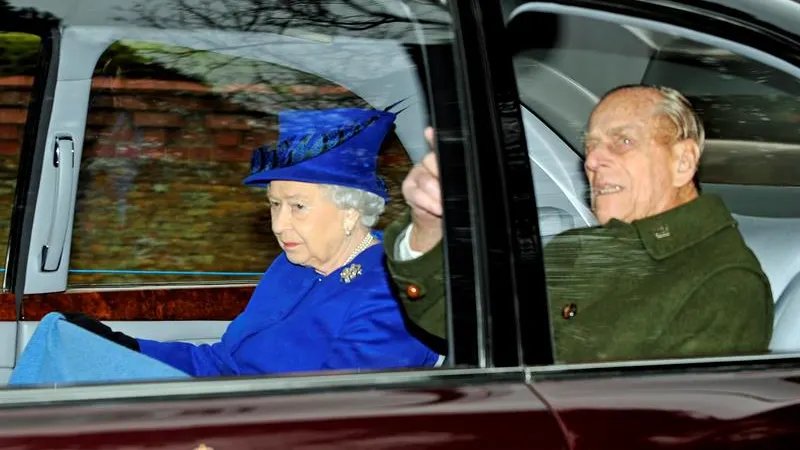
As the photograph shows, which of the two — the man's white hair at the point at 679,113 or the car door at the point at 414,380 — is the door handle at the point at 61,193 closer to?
the car door at the point at 414,380

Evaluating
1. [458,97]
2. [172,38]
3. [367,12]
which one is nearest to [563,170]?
[458,97]

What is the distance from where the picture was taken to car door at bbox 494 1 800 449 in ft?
6.57

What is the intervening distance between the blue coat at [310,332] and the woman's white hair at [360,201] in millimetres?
61

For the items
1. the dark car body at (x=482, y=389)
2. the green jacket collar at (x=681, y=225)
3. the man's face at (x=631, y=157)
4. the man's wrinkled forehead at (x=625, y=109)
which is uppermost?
the man's wrinkled forehead at (x=625, y=109)

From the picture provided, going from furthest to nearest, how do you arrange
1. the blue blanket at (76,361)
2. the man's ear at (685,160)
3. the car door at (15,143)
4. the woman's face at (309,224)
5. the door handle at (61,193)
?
the door handle at (61,193), the car door at (15,143), the woman's face at (309,224), the man's ear at (685,160), the blue blanket at (76,361)

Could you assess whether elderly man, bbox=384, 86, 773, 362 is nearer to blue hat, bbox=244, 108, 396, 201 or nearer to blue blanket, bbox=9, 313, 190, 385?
blue hat, bbox=244, 108, 396, 201

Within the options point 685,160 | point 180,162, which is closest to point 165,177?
point 180,162

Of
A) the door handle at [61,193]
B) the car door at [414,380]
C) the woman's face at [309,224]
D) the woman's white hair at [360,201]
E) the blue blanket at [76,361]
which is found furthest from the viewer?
the door handle at [61,193]

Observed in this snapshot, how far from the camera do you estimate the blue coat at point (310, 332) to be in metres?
2.22

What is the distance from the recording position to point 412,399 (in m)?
1.92

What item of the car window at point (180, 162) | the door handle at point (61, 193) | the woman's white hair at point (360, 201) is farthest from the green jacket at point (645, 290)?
the door handle at point (61, 193)

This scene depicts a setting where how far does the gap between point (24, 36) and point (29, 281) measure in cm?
103

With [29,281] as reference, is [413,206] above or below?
above

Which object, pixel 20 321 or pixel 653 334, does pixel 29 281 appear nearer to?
pixel 20 321
